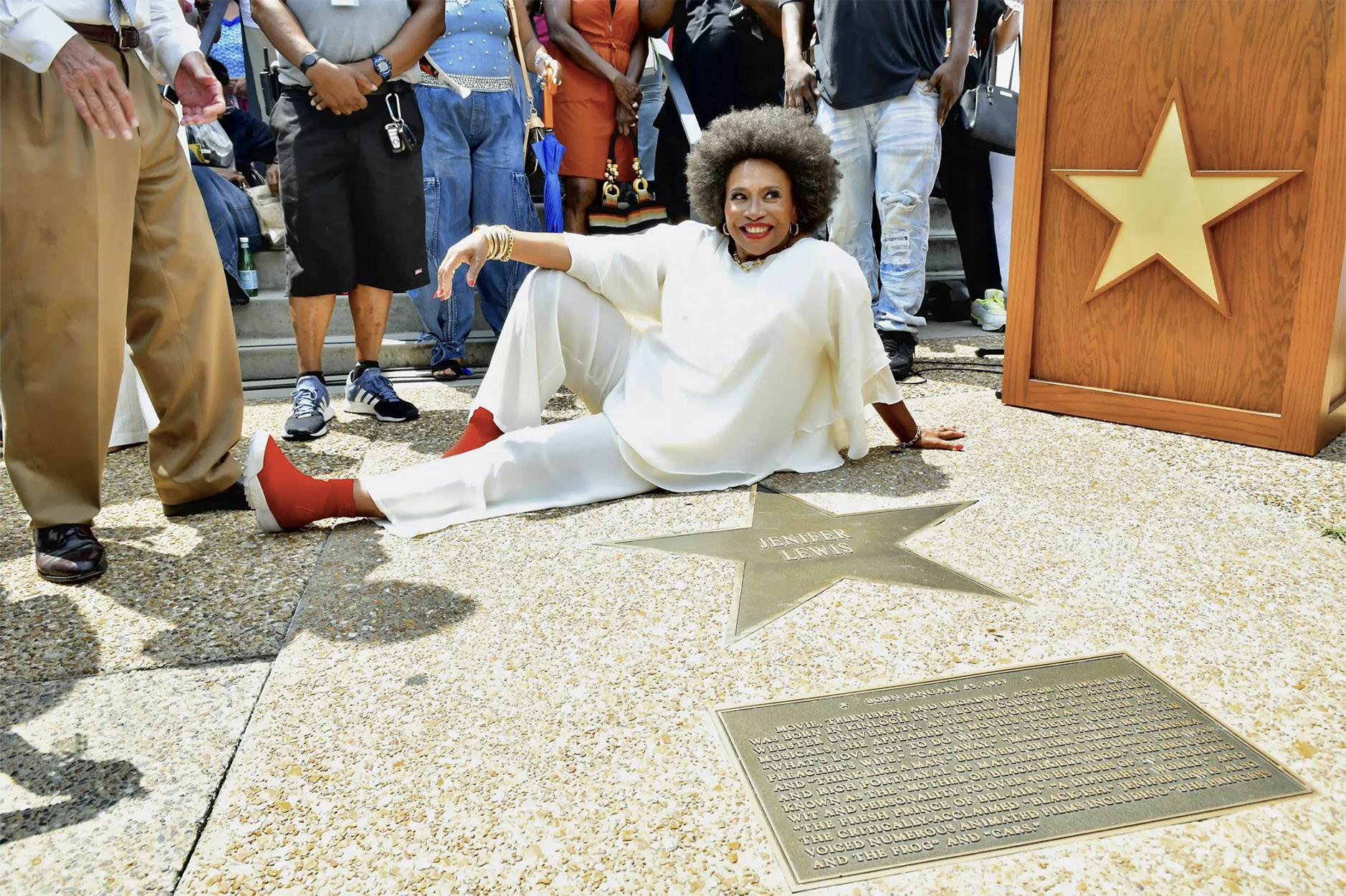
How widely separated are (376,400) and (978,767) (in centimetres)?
327

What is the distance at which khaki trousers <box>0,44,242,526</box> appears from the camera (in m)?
2.34

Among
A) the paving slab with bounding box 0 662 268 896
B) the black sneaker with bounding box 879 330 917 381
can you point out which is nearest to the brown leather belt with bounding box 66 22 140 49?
the paving slab with bounding box 0 662 268 896

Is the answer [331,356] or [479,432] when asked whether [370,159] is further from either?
[479,432]

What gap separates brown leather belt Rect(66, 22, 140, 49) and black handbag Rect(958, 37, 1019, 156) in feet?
12.6

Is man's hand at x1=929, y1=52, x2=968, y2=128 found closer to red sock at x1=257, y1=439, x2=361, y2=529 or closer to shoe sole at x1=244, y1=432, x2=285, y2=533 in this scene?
red sock at x1=257, y1=439, x2=361, y2=529

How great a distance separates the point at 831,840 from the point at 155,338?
95.7 inches

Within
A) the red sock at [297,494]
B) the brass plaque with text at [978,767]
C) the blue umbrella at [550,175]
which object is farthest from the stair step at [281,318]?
the brass plaque with text at [978,767]

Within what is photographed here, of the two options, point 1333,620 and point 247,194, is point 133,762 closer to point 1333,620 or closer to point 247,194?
point 1333,620

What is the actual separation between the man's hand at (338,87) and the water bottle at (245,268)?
166 centimetres

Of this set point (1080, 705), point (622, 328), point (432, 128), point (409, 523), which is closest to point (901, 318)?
point (622, 328)

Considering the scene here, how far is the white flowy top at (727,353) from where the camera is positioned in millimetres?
3041

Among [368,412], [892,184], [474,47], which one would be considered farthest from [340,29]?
[892,184]

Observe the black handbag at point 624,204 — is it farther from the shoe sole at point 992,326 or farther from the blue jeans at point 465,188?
the shoe sole at point 992,326

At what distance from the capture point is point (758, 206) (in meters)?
3.08
